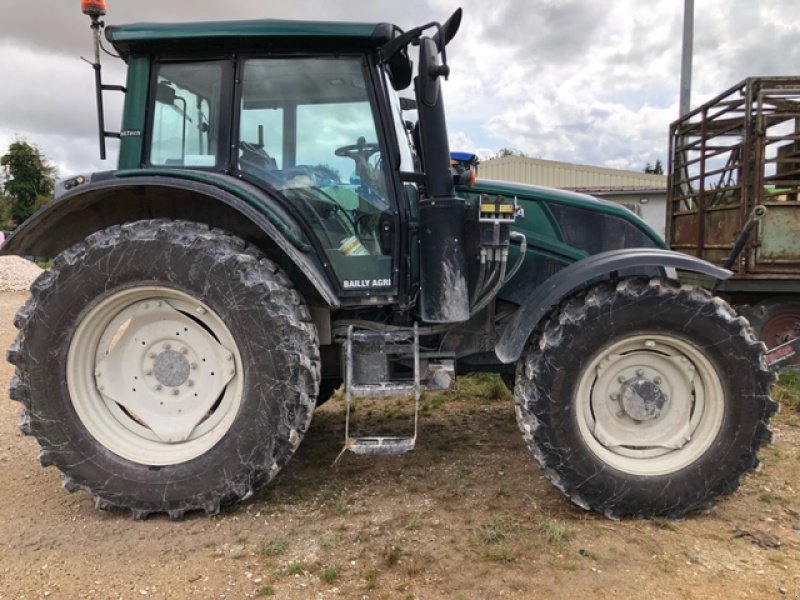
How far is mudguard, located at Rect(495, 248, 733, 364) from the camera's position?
2881 mm

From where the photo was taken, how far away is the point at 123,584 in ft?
7.93

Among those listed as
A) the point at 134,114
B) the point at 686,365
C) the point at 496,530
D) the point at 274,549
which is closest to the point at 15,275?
the point at 134,114

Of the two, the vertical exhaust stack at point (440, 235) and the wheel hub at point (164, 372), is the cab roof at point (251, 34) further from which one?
the wheel hub at point (164, 372)

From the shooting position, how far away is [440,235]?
308 centimetres

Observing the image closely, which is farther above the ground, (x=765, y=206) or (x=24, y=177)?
(x=24, y=177)

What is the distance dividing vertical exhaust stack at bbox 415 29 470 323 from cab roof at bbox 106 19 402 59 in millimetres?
496

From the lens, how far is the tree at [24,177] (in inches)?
1139

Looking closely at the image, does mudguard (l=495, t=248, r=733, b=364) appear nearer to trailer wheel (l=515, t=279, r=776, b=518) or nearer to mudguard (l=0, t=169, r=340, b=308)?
trailer wheel (l=515, t=279, r=776, b=518)

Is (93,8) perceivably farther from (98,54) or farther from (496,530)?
(496,530)

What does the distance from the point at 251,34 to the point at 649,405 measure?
2713 millimetres

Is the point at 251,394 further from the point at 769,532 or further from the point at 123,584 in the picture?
the point at 769,532

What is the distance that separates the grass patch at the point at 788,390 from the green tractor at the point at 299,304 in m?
2.39

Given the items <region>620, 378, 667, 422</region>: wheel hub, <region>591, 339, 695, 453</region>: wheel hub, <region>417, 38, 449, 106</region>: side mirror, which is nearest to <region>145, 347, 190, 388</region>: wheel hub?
<region>417, 38, 449, 106</region>: side mirror

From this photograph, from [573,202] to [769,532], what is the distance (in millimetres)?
1945
